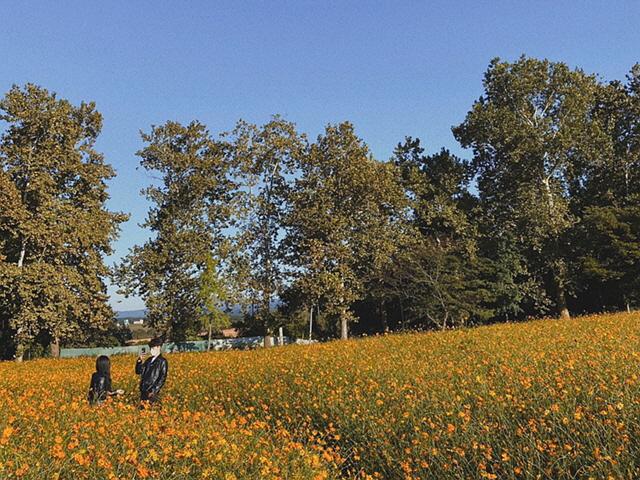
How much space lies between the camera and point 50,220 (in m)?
25.9

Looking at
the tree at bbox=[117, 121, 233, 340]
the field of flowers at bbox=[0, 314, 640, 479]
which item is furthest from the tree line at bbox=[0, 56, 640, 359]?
the field of flowers at bbox=[0, 314, 640, 479]

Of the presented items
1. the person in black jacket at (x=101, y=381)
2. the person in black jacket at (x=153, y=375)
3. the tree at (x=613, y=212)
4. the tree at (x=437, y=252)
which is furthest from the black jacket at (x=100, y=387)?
the tree at (x=613, y=212)

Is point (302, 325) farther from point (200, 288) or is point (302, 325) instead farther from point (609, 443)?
point (609, 443)

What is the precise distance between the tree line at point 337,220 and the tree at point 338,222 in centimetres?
12

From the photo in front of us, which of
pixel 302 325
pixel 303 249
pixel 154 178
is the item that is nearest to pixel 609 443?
pixel 303 249

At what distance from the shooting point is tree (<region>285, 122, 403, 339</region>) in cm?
2991

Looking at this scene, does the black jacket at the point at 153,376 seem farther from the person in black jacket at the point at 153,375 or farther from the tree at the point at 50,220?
the tree at the point at 50,220

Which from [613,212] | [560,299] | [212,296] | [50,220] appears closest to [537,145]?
[613,212]

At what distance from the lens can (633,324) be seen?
14312 mm

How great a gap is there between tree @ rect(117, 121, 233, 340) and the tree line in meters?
0.10

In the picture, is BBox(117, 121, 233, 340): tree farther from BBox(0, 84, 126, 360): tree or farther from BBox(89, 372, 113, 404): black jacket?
BBox(89, 372, 113, 404): black jacket

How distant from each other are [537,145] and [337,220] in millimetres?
15584

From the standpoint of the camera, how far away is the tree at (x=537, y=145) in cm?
3353

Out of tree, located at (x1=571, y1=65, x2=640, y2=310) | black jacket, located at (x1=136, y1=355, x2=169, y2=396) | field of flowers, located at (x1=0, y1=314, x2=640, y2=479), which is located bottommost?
field of flowers, located at (x1=0, y1=314, x2=640, y2=479)
